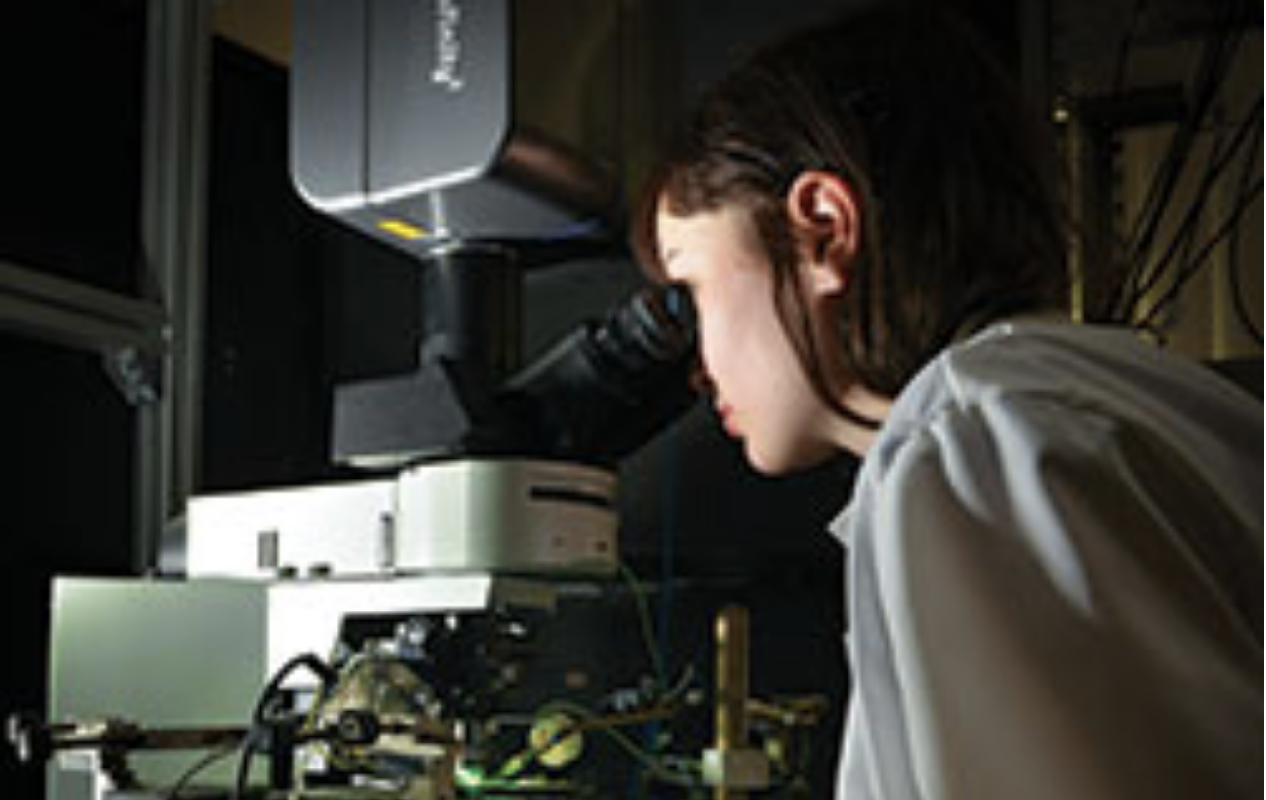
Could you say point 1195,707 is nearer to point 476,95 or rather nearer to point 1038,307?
point 1038,307

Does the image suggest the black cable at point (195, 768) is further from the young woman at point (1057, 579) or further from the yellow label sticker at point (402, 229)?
the young woman at point (1057, 579)

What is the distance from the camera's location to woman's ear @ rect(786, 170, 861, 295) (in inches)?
33.0

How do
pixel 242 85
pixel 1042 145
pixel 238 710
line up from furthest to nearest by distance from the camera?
1. pixel 242 85
2. pixel 238 710
3. pixel 1042 145

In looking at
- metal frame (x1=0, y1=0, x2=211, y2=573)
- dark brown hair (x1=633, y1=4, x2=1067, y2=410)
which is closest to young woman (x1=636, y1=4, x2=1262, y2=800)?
dark brown hair (x1=633, y1=4, x2=1067, y2=410)

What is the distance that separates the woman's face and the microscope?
255 mm

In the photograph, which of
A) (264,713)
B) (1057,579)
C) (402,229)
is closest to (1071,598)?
(1057,579)

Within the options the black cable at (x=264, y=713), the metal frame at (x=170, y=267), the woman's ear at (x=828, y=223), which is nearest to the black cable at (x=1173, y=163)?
the woman's ear at (x=828, y=223)

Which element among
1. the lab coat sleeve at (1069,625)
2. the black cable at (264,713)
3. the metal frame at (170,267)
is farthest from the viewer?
the metal frame at (170,267)

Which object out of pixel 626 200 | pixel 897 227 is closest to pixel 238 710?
pixel 626 200

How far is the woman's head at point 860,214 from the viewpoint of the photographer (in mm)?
839

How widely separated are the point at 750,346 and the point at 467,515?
1.35 feet

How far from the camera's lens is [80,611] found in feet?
5.45

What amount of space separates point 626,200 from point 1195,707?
0.87 metres

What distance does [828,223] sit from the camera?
84 centimetres
